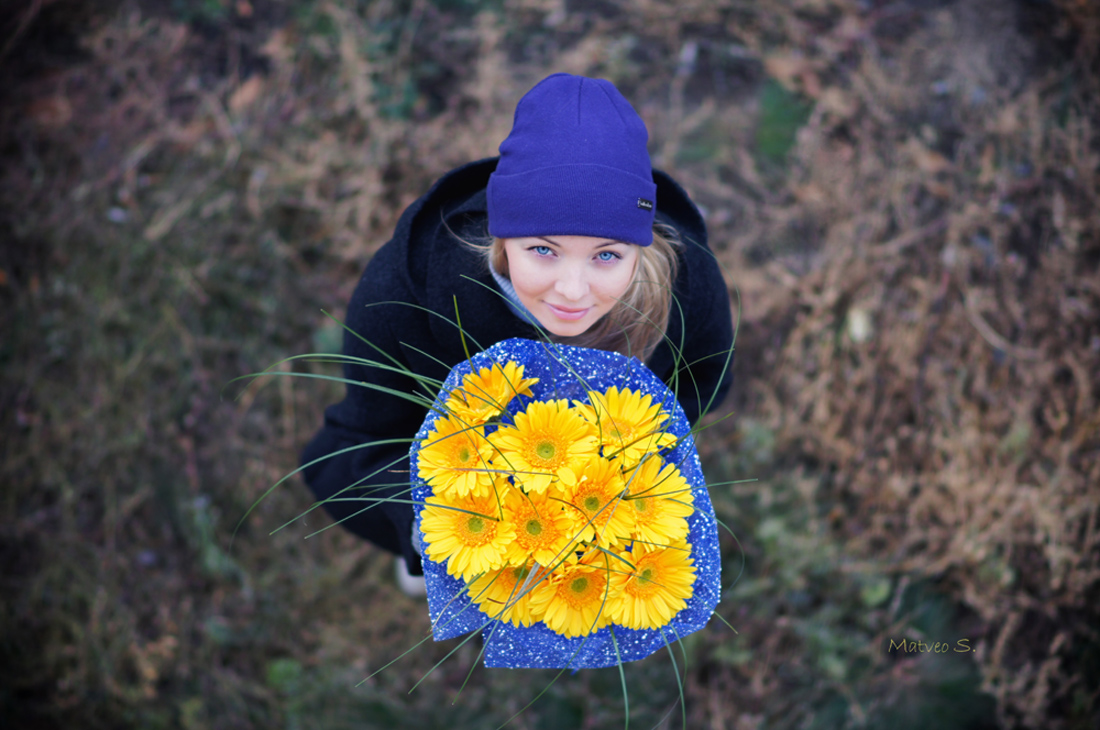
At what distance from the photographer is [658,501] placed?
0.91 meters

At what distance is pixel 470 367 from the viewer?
0.99 m

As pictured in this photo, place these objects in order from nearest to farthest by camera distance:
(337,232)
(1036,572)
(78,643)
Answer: (1036,572) → (78,643) → (337,232)

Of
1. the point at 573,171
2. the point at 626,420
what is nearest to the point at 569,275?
the point at 573,171

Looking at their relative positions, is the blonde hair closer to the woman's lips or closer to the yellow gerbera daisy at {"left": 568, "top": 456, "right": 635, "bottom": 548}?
the woman's lips

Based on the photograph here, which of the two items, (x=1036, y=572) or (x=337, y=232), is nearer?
(x=1036, y=572)

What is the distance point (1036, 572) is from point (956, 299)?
2.90 ft

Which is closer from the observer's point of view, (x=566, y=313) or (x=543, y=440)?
(x=543, y=440)

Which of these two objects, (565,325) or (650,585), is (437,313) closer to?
(565,325)

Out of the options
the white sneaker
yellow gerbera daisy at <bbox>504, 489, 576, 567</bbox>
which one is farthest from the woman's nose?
the white sneaker

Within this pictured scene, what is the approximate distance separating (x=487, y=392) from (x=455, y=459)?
10cm

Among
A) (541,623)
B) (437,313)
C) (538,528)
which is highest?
(437,313)

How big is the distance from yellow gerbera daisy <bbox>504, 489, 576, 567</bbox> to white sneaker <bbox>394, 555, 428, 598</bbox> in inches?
48.7

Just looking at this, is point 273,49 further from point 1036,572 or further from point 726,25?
point 1036,572

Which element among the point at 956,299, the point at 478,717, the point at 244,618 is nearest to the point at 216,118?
the point at 244,618
